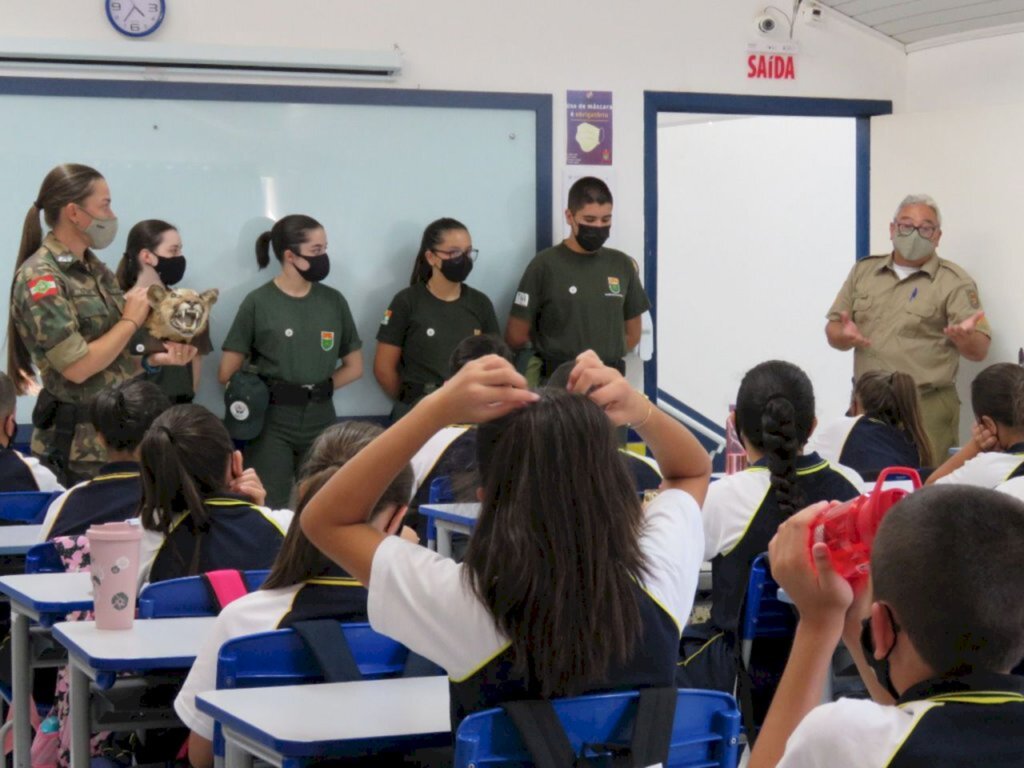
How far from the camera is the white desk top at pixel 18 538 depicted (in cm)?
382

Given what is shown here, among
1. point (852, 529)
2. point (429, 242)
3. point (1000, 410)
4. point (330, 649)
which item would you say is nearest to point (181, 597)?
point (330, 649)

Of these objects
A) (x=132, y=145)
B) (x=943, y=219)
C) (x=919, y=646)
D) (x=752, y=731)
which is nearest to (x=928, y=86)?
(x=943, y=219)

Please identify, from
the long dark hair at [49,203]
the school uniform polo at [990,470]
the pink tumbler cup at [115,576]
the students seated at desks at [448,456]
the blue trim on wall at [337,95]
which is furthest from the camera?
the blue trim on wall at [337,95]

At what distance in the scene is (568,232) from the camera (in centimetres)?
733

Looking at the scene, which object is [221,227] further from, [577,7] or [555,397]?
[555,397]

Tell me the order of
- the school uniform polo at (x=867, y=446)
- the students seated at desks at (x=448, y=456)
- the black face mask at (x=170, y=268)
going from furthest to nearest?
the black face mask at (x=170, y=268) < the school uniform polo at (x=867, y=446) < the students seated at desks at (x=448, y=456)

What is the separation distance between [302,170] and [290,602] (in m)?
4.58

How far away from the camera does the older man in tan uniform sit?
720 centimetres

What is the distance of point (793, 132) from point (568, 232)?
3.11 meters

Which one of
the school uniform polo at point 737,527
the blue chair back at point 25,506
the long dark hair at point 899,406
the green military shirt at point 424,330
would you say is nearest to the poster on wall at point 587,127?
the green military shirt at point 424,330

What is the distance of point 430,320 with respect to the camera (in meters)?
6.79

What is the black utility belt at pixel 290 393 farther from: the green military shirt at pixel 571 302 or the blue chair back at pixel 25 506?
the blue chair back at pixel 25 506

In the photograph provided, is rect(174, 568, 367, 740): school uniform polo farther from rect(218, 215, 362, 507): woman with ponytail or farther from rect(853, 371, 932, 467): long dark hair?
rect(218, 215, 362, 507): woman with ponytail

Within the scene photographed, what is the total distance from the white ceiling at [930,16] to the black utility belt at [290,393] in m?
3.33
